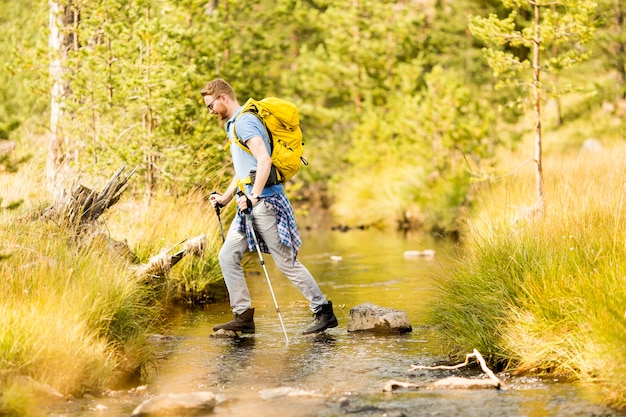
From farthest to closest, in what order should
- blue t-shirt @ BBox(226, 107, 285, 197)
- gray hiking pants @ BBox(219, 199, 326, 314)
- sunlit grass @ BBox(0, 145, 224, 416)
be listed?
1. gray hiking pants @ BBox(219, 199, 326, 314)
2. blue t-shirt @ BBox(226, 107, 285, 197)
3. sunlit grass @ BBox(0, 145, 224, 416)

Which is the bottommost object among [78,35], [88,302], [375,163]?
[375,163]

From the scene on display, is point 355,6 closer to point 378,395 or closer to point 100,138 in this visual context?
point 100,138

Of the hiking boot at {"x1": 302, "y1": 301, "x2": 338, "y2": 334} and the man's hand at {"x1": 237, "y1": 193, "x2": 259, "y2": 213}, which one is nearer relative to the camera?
the man's hand at {"x1": 237, "y1": 193, "x2": 259, "y2": 213}

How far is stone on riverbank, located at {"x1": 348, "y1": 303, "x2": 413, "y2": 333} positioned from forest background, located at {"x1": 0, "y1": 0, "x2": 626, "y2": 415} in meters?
0.84

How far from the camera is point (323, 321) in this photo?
31.5 ft

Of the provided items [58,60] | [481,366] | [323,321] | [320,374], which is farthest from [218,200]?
[58,60]

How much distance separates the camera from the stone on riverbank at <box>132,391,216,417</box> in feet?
20.8

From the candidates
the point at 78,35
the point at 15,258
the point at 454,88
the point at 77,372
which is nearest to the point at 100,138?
the point at 78,35

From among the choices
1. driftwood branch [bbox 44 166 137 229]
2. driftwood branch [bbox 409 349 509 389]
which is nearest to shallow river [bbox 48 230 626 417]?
driftwood branch [bbox 409 349 509 389]

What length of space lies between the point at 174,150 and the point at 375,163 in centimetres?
1498

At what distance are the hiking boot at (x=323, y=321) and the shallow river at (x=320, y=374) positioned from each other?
0.09 metres

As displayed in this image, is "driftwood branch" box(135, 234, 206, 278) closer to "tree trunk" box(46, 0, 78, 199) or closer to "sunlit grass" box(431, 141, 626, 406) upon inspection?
"sunlit grass" box(431, 141, 626, 406)

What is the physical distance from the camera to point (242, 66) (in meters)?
20.2

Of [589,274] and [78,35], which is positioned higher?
[78,35]
